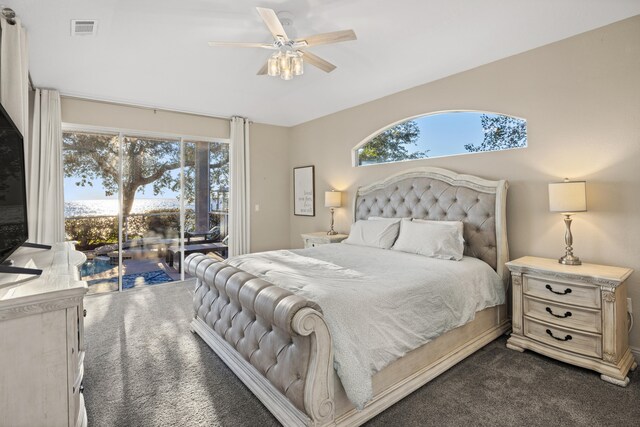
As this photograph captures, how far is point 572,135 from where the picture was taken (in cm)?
280

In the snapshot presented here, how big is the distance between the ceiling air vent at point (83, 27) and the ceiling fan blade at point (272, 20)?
A: 1571 mm

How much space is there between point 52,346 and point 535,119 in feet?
12.7

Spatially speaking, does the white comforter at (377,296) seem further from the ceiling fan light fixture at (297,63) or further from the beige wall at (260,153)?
the beige wall at (260,153)

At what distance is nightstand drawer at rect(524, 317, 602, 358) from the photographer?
7.70ft

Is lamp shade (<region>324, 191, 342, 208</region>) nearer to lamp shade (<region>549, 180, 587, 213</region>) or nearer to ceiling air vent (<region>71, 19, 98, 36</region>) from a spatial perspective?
lamp shade (<region>549, 180, 587, 213</region>)

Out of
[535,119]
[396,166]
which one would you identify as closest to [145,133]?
[396,166]

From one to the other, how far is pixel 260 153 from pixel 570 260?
481cm

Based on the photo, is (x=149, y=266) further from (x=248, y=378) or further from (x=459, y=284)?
(x=459, y=284)

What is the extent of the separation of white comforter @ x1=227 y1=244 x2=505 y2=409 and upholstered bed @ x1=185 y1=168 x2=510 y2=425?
0.11 ft

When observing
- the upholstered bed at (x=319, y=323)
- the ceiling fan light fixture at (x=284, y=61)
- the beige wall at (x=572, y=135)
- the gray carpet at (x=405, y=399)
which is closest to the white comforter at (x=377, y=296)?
the upholstered bed at (x=319, y=323)

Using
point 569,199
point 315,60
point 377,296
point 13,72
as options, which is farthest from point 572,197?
point 13,72

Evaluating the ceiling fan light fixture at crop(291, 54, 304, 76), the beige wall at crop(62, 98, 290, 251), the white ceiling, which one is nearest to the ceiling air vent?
the white ceiling

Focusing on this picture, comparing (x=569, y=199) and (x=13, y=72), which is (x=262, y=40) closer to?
(x=13, y=72)

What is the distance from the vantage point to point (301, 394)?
1.68m
